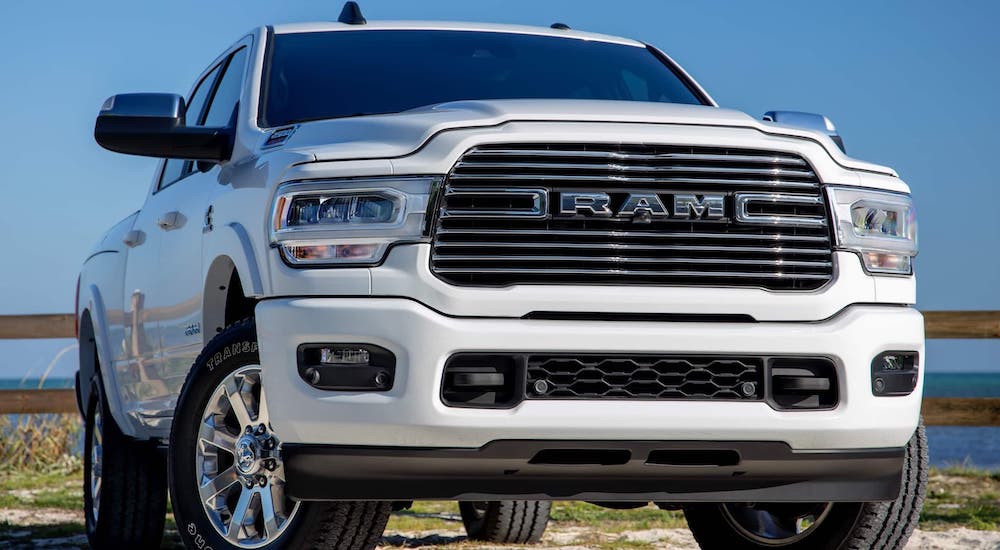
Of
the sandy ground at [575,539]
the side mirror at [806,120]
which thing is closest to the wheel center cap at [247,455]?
the side mirror at [806,120]

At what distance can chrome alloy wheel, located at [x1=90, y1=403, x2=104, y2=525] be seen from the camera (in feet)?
21.0

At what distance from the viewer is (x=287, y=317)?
362cm

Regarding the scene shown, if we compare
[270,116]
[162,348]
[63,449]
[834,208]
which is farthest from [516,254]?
[63,449]

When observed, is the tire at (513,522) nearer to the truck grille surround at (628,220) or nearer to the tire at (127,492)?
the tire at (127,492)

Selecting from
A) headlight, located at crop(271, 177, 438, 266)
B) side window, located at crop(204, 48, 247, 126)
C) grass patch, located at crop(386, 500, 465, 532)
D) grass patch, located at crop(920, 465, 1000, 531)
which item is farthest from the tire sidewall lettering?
grass patch, located at crop(920, 465, 1000, 531)

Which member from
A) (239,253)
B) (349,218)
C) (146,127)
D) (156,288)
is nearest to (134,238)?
(156,288)

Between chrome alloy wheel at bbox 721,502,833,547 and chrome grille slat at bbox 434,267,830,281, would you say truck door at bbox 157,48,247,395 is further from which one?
chrome alloy wheel at bbox 721,502,833,547

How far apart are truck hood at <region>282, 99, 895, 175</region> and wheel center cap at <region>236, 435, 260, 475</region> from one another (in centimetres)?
87

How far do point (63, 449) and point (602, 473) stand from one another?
8.50 metres

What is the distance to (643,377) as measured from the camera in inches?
145

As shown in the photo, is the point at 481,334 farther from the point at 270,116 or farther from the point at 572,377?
the point at 270,116

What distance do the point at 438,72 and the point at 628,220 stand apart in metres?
1.66

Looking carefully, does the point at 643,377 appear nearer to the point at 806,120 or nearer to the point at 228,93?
the point at 806,120

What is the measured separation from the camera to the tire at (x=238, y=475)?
3811 mm
